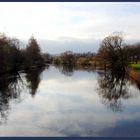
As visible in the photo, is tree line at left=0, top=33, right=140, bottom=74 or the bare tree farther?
the bare tree

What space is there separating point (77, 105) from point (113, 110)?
1.90 metres

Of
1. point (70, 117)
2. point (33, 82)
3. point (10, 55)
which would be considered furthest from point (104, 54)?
point (70, 117)

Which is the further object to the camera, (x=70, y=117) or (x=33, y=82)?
(x=33, y=82)

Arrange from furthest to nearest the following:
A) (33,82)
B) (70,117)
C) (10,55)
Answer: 1. (10,55)
2. (33,82)
3. (70,117)

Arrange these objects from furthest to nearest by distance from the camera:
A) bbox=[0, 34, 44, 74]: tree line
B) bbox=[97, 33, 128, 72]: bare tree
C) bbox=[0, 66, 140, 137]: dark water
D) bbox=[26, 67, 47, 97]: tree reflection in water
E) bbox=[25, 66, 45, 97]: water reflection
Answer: bbox=[97, 33, 128, 72]: bare tree
bbox=[0, 34, 44, 74]: tree line
bbox=[25, 66, 45, 97]: water reflection
bbox=[26, 67, 47, 97]: tree reflection in water
bbox=[0, 66, 140, 137]: dark water

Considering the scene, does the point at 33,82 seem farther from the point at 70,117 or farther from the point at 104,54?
the point at 104,54

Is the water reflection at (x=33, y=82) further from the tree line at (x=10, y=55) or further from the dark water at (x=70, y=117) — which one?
the dark water at (x=70, y=117)

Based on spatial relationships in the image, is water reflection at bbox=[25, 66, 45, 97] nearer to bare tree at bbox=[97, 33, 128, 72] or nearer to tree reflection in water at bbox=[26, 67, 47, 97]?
tree reflection in water at bbox=[26, 67, 47, 97]

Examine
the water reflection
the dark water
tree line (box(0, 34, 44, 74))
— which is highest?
tree line (box(0, 34, 44, 74))

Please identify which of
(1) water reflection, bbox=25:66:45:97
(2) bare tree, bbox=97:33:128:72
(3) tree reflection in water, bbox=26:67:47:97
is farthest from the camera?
(2) bare tree, bbox=97:33:128:72

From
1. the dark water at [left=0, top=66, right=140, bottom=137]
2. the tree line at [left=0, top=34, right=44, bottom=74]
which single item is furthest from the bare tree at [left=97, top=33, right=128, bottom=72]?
the dark water at [left=0, top=66, right=140, bottom=137]

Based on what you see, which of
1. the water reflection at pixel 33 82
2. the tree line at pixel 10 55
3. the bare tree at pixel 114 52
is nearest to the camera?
the water reflection at pixel 33 82

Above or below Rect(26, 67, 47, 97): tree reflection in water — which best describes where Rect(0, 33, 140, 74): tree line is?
above

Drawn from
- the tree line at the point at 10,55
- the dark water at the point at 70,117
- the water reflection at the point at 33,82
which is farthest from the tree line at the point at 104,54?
the dark water at the point at 70,117
